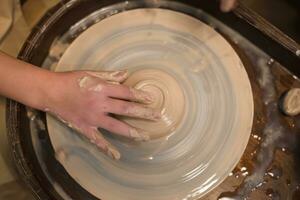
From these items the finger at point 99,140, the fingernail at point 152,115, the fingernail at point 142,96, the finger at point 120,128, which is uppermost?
the fingernail at point 142,96

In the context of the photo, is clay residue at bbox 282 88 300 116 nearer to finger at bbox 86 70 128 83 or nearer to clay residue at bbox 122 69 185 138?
clay residue at bbox 122 69 185 138

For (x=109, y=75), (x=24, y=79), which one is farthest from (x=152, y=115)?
(x=24, y=79)

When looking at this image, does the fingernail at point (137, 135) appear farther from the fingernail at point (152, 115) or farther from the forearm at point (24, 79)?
the forearm at point (24, 79)

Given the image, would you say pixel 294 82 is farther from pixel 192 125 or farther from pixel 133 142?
pixel 133 142

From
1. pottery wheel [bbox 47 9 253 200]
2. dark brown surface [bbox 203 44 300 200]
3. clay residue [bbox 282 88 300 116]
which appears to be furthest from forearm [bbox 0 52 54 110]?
clay residue [bbox 282 88 300 116]

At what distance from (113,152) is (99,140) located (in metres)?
0.05

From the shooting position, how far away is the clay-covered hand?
1.10 m

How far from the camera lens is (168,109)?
122 centimetres

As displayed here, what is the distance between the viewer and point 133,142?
1219 millimetres

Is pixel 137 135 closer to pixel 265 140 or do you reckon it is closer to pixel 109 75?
pixel 109 75

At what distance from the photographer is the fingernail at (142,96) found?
3.64 feet

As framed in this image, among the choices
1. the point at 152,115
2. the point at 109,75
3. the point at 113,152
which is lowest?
the point at 113,152

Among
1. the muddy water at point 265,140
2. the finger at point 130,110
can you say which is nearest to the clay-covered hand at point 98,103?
the finger at point 130,110

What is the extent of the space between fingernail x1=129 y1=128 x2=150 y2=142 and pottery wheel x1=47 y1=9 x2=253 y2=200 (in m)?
0.07
